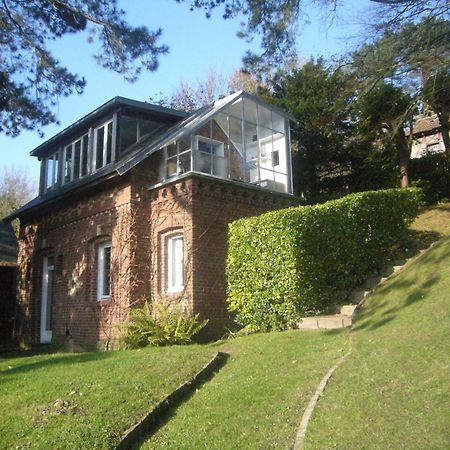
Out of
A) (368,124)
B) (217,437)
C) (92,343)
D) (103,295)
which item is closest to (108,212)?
(103,295)

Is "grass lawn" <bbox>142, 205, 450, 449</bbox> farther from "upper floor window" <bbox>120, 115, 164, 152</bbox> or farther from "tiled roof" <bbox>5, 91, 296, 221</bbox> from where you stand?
"upper floor window" <bbox>120, 115, 164, 152</bbox>

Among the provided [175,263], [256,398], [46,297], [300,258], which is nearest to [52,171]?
[46,297]

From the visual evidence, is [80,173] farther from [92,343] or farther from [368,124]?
[368,124]

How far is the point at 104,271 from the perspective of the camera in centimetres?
1566

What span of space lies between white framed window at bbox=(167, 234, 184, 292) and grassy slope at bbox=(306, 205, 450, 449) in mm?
5177

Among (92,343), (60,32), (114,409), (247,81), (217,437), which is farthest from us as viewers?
(247,81)

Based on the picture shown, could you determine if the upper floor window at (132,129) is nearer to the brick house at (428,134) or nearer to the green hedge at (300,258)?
the green hedge at (300,258)

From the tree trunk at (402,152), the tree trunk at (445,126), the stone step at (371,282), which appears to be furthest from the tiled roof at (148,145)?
the tree trunk at (445,126)

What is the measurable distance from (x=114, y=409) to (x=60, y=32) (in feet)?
32.7

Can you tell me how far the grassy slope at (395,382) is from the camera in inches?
231

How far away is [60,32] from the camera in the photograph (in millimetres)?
13266

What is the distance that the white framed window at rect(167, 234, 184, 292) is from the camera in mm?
14052

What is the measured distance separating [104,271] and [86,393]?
813 cm

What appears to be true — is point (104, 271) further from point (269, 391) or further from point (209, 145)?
point (269, 391)
